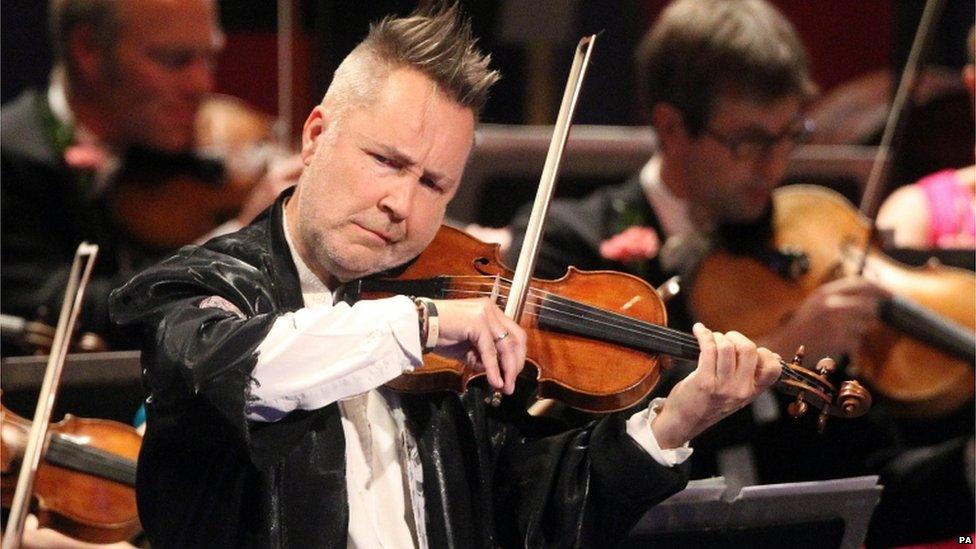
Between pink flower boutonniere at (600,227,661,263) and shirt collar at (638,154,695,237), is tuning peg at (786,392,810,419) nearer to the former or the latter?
pink flower boutonniere at (600,227,661,263)

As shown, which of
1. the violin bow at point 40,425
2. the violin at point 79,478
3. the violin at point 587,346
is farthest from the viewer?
the violin at point 79,478

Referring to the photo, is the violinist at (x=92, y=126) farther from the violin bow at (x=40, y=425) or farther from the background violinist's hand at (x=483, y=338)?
the background violinist's hand at (x=483, y=338)

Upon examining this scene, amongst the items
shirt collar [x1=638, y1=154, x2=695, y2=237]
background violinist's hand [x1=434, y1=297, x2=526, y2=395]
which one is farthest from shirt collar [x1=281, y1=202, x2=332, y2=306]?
shirt collar [x1=638, y1=154, x2=695, y2=237]

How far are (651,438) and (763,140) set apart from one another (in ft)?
3.95

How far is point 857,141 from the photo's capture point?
166 inches

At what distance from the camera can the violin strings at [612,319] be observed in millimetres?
1660

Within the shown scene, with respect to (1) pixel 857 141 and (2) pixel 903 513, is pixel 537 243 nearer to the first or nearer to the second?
(2) pixel 903 513

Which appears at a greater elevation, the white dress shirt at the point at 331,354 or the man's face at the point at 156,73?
the white dress shirt at the point at 331,354

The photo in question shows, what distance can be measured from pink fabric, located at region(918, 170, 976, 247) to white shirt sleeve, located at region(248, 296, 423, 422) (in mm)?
1781

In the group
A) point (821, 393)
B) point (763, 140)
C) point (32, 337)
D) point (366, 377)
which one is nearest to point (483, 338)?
point (366, 377)

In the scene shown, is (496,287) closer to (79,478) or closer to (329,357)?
(329,357)

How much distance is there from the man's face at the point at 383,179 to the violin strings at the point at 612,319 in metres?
0.11

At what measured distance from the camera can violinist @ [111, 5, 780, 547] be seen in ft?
4.60

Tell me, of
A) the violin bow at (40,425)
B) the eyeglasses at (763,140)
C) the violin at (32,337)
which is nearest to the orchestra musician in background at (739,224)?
the eyeglasses at (763,140)
